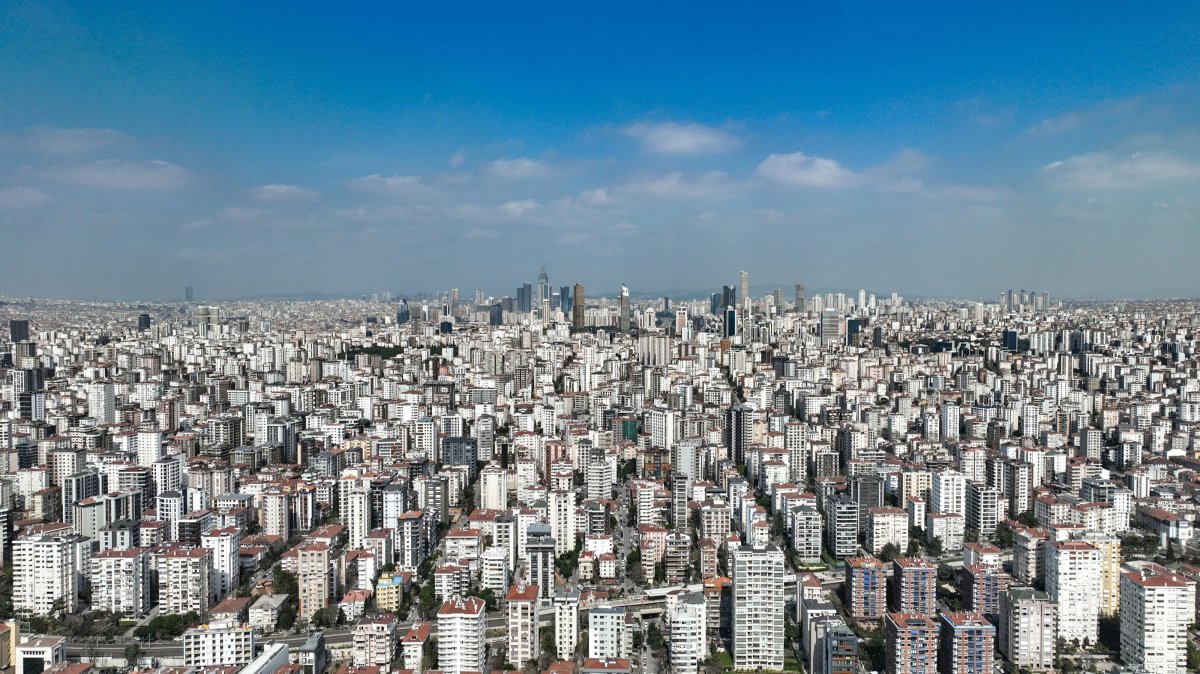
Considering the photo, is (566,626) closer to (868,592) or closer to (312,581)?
(312,581)

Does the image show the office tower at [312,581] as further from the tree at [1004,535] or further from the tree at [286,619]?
the tree at [1004,535]

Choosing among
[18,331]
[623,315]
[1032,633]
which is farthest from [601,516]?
[623,315]

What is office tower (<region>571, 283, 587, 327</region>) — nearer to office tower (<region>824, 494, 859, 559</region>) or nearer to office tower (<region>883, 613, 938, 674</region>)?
office tower (<region>824, 494, 859, 559</region>)

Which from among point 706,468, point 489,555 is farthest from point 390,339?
point 489,555

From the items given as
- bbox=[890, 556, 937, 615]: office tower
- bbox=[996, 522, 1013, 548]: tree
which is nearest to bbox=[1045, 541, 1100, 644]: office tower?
bbox=[890, 556, 937, 615]: office tower

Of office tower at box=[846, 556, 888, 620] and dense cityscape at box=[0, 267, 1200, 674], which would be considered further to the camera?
office tower at box=[846, 556, 888, 620]

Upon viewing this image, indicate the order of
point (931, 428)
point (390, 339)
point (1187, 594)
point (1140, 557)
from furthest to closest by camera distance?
point (390, 339), point (931, 428), point (1140, 557), point (1187, 594)

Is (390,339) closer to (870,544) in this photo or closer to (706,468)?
(706,468)
